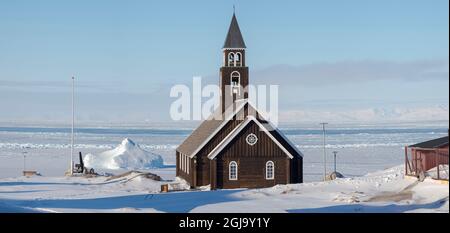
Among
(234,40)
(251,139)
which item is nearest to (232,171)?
(251,139)

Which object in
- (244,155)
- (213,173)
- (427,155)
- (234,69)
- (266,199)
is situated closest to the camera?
(266,199)

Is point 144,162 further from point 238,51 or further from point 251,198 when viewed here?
point 251,198

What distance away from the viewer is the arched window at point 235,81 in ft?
137

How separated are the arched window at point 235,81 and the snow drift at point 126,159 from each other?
23.1 m

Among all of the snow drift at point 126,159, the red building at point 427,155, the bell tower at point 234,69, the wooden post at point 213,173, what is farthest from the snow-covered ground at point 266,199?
the snow drift at point 126,159

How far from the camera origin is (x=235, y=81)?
138 ft

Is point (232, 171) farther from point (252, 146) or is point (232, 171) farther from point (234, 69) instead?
point (234, 69)

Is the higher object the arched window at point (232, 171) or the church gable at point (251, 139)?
the church gable at point (251, 139)

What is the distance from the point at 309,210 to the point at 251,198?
21.6 feet

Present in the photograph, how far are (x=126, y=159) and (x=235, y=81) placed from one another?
26297 millimetres

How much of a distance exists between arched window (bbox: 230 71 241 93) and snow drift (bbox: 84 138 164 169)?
2305 cm

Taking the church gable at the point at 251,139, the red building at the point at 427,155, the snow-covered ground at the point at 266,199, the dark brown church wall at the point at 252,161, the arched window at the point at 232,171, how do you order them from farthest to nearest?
the arched window at the point at 232,171
the dark brown church wall at the point at 252,161
the church gable at the point at 251,139
the red building at the point at 427,155
the snow-covered ground at the point at 266,199

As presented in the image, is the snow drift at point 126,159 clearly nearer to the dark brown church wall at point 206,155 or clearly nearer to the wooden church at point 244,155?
the dark brown church wall at point 206,155

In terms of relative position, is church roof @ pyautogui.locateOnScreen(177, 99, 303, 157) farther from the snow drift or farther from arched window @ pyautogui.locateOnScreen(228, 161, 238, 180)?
the snow drift
